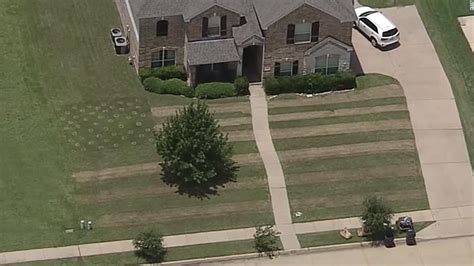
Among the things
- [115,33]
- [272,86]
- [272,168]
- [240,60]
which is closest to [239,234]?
[272,168]

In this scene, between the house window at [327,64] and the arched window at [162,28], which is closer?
the arched window at [162,28]

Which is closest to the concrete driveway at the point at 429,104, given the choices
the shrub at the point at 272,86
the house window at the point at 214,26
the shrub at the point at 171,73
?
the shrub at the point at 272,86

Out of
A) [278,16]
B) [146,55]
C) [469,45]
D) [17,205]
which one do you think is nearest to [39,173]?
[17,205]

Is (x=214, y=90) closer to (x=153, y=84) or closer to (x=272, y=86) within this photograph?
(x=272, y=86)

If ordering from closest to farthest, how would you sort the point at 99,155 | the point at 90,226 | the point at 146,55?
the point at 90,226 → the point at 99,155 → the point at 146,55

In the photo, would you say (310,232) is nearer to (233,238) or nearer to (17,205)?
(233,238)

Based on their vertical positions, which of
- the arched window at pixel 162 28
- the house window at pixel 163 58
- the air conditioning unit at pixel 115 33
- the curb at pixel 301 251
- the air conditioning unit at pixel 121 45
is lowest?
the curb at pixel 301 251

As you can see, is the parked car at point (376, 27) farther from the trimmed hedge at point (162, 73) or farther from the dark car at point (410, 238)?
the dark car at point (410, 238)
